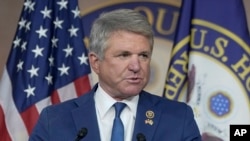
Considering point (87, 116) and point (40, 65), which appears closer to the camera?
point (87, 116)

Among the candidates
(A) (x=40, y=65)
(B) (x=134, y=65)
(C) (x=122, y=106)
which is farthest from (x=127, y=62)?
(A) (x=40, y=65)

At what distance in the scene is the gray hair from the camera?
1.73m

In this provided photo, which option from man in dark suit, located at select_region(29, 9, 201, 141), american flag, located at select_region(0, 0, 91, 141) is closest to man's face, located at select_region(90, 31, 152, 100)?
man in dark suit, located at select_region(29, 9, 201, 141)

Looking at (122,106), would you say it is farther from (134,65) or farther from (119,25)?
(119,25)

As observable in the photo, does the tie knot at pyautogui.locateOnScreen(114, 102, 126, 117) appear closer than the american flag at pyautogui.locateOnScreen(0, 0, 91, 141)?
Yes

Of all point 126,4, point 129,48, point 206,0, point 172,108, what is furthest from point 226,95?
point 129,48

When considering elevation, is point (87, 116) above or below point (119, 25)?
below

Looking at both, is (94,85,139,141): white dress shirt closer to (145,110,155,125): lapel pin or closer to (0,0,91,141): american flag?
(145,110,155,125): lapel pin

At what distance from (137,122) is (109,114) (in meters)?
0.12

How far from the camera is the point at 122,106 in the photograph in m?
1.80

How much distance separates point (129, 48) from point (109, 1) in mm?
1632

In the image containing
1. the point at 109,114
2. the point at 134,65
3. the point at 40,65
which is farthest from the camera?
the point at 40,65

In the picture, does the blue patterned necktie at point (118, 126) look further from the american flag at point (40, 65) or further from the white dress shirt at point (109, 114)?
the american flag at point (40, 65)

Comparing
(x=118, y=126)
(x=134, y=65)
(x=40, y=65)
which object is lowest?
(x=118, y=126)
